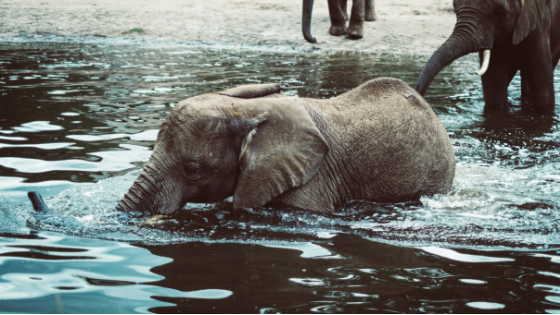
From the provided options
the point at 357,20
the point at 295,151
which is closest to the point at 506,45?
the point at 295,151

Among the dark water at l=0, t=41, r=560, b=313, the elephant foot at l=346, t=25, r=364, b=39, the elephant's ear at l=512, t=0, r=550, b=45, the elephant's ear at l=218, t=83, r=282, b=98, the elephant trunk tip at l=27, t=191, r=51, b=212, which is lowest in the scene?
the dark water at l=0, t=41, r=560, b=313

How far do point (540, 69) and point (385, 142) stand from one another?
475 cm

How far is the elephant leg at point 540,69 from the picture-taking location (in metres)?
8.90

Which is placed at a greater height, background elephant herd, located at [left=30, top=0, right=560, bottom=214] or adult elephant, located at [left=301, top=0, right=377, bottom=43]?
adult elephant, located at [left=301, top=0, right=377, bottom=43]

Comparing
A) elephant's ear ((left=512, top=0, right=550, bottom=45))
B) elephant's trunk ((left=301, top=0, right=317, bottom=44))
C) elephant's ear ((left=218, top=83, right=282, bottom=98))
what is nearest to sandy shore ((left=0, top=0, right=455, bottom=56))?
elephant's trunk ((left=301, top=0, right=317, bottom=44))

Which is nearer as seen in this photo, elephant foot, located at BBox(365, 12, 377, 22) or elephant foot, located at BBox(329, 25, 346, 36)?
elephant foot, located at BBox(329, 25, 346, 36)

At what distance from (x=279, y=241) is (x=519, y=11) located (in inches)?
220

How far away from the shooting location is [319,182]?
512 centimetres

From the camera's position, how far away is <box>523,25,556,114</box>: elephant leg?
29.2ft

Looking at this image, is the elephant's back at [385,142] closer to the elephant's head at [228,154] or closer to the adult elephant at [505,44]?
the elephant's head at [228,154]

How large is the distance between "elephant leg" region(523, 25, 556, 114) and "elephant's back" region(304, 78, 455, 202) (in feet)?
13.6

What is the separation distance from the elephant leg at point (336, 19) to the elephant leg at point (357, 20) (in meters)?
0.26

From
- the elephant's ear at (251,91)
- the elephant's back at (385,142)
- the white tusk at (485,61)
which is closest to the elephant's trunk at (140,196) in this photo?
the elephant's ear at (251,91)

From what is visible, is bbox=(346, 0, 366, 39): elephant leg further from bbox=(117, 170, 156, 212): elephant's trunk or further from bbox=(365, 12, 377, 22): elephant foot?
bbox=(117, 170, 156, 212): elephant's trunk
